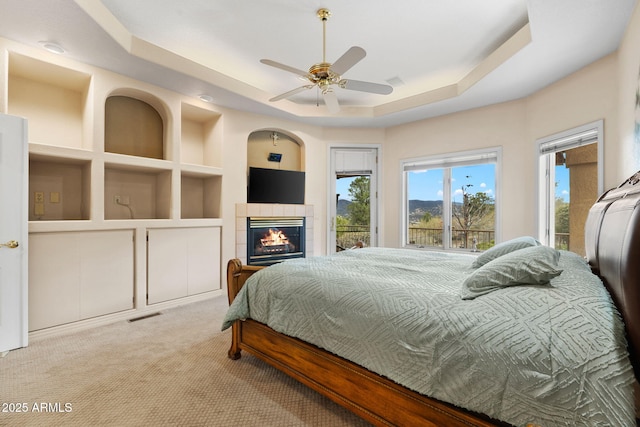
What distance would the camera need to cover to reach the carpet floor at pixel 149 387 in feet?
5.40

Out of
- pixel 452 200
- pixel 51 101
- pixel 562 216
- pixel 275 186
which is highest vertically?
pixel 51 101

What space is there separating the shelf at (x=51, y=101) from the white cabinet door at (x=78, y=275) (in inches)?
39.2

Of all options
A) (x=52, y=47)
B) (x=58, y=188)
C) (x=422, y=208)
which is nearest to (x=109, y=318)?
(x=58, y=188)

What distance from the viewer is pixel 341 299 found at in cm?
162

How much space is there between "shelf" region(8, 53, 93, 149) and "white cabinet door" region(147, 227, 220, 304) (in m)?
1.29

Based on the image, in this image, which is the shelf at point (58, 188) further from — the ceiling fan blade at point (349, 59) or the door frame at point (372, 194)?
the door frame at point (372, 194)

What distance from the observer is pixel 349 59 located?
2.33m

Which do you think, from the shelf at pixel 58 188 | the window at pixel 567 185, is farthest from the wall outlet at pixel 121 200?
the window at pixel 567 185

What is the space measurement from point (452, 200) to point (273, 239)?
9.62 feet

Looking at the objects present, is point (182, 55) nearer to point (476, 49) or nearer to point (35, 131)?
point (35, 131)

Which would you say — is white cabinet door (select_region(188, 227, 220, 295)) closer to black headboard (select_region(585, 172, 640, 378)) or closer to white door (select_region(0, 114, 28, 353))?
white door (select_region(0, 114, 28, 353))

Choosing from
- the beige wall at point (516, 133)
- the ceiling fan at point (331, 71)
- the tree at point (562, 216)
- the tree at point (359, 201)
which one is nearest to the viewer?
the ceiling fan at point (331, 71)

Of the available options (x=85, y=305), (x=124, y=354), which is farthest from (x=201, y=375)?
(x=85, y=305)

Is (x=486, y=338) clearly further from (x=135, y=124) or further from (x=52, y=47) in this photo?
(x=135, y=124)
